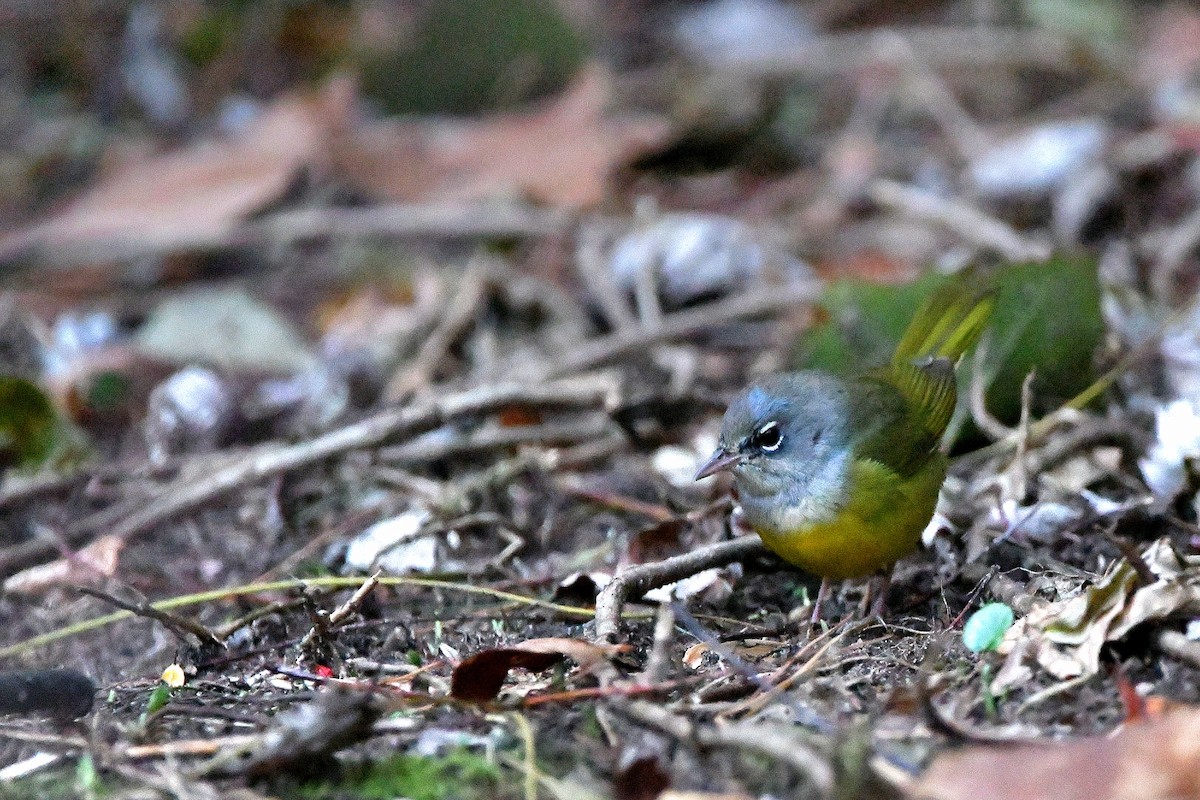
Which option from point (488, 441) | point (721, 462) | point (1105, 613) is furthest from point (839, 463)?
point (488, 441)

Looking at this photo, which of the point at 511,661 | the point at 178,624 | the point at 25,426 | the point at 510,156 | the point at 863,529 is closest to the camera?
the point at 511,661

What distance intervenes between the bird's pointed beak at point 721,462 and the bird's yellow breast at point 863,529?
24 cm

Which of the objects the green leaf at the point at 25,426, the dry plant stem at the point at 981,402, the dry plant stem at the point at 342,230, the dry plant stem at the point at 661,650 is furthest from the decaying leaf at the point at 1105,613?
the dry plant stem at the point at 342,230

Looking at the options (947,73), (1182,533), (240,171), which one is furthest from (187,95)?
(1182,533)

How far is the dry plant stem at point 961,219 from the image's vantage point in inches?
231

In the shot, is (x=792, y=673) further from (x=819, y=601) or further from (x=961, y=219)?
(x=961, y=219)

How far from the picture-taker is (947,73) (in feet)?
28.3

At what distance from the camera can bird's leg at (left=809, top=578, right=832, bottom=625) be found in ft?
11.9

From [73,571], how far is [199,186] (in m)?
3.28

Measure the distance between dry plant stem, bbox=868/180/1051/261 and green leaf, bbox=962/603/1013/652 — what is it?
263cm

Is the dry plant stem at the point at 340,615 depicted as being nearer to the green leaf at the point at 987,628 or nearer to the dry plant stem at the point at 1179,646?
the green leaf at the point at 987,628

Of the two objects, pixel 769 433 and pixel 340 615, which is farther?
pixel 769 433

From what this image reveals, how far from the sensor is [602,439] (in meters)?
4.96

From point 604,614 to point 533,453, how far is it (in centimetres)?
147
